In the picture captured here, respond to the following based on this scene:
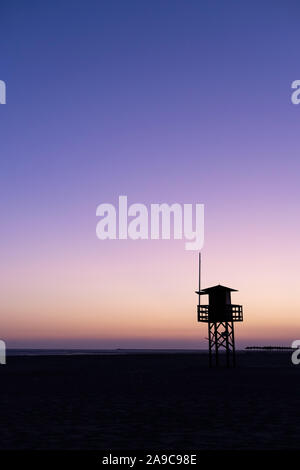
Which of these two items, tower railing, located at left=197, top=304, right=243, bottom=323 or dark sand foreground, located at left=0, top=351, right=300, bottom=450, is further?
tower railing, located at left=197, top=304, right=243, bottom=323

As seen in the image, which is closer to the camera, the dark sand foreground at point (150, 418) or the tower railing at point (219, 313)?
the dark sand foreground at point (150, 418)

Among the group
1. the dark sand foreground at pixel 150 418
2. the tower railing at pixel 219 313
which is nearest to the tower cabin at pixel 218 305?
the tower railing at pixel 219 313

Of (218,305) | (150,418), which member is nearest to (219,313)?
(218,305)

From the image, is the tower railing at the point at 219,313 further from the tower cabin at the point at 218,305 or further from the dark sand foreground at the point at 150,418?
the dark sand foreground at the point at 150,418

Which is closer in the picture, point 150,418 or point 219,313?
point 150,418

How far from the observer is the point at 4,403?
22547 millimetres

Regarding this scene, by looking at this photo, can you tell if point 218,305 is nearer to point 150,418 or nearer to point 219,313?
point 219,313

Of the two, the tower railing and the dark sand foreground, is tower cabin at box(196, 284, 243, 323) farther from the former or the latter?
the dark sand foreground

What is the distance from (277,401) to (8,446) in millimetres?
13196

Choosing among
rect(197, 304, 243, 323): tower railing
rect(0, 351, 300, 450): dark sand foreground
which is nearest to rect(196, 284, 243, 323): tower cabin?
rect(197, 304, 243, 323): tower railing

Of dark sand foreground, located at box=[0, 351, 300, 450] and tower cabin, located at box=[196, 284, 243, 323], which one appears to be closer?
dark sand foreground, located at box=[0, 351, 300, 450]
